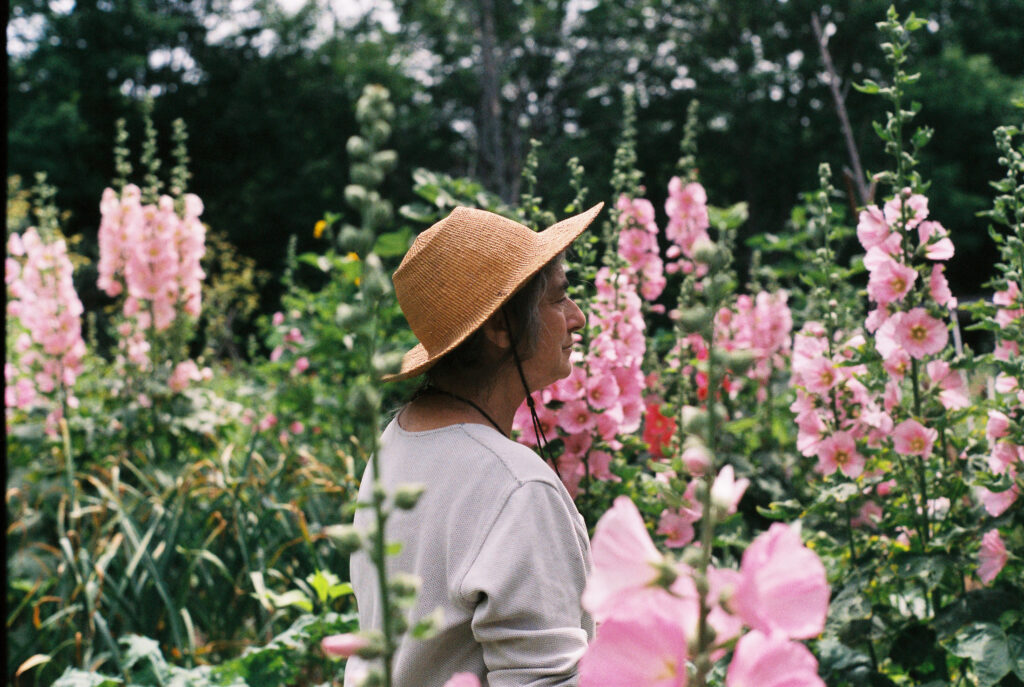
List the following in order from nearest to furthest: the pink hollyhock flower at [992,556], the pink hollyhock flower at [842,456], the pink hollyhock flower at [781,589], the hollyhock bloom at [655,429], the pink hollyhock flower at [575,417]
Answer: the pink hollyhock flower at [781,589], the pink hollyhock flower at [992,556], the pink hollyhock flower at [842,456], the pink hollyhock flower at [575,417], the hollyhock bloom at [655,429]

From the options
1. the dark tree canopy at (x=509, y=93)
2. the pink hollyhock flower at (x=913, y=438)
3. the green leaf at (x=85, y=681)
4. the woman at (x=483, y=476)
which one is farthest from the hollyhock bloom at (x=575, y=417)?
the dark tree canopy at (x=509, y=93)

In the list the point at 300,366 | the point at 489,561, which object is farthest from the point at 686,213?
the point at 300,366

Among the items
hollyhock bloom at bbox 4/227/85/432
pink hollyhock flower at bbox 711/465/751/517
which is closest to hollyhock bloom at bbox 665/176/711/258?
pink hollyhock flower at bbox 711/465/751/517

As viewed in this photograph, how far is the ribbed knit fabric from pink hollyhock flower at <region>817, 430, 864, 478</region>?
3.22ft

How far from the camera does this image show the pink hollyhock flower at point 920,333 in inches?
79.2

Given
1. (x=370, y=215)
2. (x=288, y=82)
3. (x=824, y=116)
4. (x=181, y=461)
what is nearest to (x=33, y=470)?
(x=181, y=461)

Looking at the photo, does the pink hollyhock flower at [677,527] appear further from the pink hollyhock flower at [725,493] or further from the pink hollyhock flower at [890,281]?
the pink hollyhock flower at [725,493]

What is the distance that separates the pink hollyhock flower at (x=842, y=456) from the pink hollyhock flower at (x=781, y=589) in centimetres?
181

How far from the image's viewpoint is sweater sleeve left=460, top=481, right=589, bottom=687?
1.37 meters

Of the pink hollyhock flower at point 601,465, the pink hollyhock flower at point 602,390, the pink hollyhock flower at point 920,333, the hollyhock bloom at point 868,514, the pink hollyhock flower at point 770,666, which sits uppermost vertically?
the pink hollyhock flower at point 770,666

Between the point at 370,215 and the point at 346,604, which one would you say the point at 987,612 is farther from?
the point at 346,604

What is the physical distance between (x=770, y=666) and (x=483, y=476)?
943 mm

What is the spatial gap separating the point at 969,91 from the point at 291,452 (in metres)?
16.2

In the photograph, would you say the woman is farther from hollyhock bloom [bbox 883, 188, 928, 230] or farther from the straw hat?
hollyhock bloom [bbox 883, 188, 928, 230]
